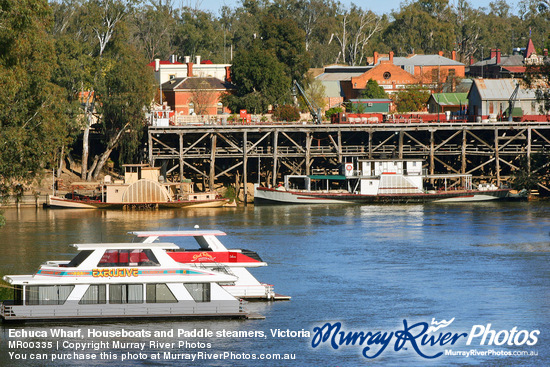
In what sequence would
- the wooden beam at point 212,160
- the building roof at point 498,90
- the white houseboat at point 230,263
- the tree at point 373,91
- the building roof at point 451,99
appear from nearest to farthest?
the white houseboat at point 230,263 → the wooden beam at point 212,160 → the building roof at point 498,90 → the building roof at point 451,99 → the tree at point 373,91

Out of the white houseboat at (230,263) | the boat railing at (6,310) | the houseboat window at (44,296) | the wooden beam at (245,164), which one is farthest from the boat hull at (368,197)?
the boat railing at (6,310)

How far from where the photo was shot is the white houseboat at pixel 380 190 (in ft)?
228

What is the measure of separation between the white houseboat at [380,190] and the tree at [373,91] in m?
31.4

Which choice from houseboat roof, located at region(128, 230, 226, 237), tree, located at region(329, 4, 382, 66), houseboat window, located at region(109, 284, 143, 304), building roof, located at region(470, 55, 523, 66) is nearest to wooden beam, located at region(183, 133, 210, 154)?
houseboat roof, located at region(128, 230, 226, 237)

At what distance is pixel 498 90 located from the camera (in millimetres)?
80188

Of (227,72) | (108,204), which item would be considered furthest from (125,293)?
(227,72)

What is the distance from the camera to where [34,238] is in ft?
167

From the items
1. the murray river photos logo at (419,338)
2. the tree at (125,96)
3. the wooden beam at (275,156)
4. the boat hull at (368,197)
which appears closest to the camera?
the murray river photos logo at (419,338)

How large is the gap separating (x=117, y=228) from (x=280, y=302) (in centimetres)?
2287

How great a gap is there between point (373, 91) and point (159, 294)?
243 ft

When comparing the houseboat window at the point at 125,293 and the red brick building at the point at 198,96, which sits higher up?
the red brick building at the point at 198,96

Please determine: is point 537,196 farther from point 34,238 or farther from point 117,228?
point 34,238

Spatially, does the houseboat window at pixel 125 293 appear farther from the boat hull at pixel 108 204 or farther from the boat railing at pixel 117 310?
the boat hull at pixel 108 204

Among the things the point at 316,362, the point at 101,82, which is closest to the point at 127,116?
the point at 101,82
